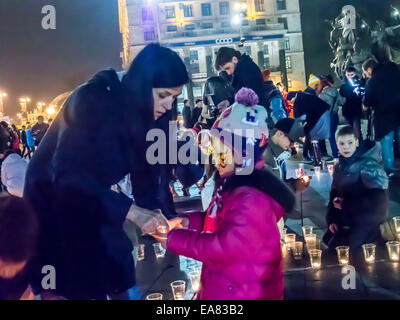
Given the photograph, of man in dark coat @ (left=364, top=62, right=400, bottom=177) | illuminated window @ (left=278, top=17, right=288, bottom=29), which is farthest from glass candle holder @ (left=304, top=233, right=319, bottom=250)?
illuminated window @ (left=278, top=17, right=288, bottom=29)

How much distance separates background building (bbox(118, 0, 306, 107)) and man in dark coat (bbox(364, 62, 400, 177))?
40.0 metres

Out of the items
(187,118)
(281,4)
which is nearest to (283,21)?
(281,4)

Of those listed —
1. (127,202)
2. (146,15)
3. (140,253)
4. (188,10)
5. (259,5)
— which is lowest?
(140,253)

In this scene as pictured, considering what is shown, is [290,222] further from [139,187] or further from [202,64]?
[202,64]

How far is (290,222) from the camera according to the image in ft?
19.4

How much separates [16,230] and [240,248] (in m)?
1.44

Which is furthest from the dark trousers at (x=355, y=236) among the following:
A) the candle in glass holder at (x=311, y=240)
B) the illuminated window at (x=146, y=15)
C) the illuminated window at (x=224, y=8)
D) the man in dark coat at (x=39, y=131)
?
the illuminated window at (x=224, y=8)

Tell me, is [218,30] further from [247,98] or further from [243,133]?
[243,133]

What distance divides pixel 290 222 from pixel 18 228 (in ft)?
13.3

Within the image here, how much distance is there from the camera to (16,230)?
2.71 m

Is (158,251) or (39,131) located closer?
(158,251)

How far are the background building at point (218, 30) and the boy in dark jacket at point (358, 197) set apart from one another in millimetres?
43159

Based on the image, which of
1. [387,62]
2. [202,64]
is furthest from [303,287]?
[202,64]
